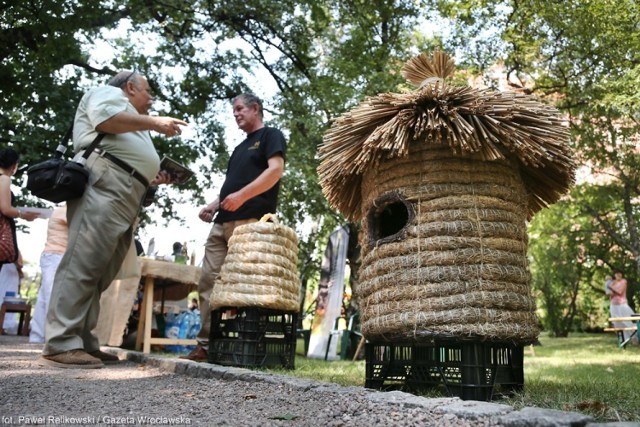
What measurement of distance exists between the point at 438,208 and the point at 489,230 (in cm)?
27

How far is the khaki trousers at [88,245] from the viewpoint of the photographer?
368 centimetres

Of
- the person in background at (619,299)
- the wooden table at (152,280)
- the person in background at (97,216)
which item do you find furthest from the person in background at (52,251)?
the person in background at (619,299)

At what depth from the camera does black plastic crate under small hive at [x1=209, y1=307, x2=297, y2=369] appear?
4.02m

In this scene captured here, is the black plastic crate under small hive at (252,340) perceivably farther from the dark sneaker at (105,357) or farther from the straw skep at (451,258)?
the straw skep at (451,258)

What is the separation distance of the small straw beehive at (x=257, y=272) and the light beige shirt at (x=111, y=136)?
0.90m

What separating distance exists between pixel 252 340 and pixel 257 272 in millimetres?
505

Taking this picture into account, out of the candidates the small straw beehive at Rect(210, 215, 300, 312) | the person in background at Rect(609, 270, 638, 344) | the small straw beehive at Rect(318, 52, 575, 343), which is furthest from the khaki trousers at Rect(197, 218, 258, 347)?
the person in background at Rect(609, 270, 638, 344)

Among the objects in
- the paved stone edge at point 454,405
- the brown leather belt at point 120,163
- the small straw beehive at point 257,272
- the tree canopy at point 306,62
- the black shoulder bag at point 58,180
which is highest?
the tree canopy at point 306,62

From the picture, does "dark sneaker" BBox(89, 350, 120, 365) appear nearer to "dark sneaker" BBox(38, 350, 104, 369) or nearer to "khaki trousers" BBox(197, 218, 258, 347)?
"dark sneaker" BBox(38, 350, 104, 369)

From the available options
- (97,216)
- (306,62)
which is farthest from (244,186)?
(306,62)

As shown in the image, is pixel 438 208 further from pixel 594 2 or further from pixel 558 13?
pixel 558 13

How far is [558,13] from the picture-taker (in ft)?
30.3

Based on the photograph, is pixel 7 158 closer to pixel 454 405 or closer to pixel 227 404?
pixel 227 404

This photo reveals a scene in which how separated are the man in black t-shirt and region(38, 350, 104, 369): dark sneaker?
0.98m
